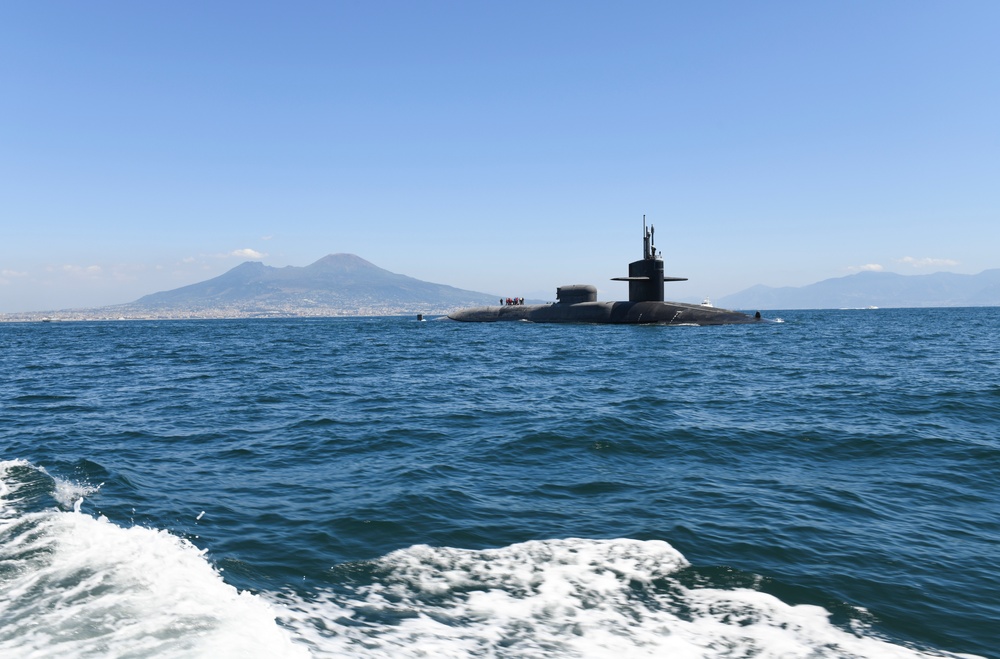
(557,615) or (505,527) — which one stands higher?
(505,527)

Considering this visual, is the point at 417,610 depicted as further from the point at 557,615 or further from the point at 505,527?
the point at 505,527

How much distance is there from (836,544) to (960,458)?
7.20 m

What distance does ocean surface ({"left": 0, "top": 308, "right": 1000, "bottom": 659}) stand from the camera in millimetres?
6215

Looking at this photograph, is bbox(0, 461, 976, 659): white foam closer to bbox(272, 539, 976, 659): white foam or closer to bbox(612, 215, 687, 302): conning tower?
bbox(272, 539, 976, 659): white foam

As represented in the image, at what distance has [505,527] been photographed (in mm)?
9133

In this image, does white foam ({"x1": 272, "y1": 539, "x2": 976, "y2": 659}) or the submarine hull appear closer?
white foam ({"x1": 272, "y1": 539, "x2": 976, "y2": 659})

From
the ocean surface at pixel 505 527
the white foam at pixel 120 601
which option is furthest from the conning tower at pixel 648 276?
the white foam at pixel 120 601

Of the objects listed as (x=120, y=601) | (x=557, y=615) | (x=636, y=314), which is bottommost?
(x=557, y=615)

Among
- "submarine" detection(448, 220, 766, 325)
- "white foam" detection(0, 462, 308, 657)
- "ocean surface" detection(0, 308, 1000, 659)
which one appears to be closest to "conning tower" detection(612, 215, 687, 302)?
"submarine" detection(448, 220, 766, 325)

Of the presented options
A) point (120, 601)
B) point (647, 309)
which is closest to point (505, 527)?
point (120, 601)

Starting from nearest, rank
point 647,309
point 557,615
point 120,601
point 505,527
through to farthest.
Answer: point 120,601 < point 557,615 < point 505,527 < point 647,309

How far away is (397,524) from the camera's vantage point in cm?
928

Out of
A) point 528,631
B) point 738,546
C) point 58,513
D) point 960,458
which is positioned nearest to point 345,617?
point 528,631

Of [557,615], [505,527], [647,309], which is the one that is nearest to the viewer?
[557,615]
